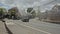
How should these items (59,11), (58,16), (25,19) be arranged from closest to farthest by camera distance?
1. (25,19)
2. (58,16)
3. (59,11)

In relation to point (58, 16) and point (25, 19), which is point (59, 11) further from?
point (25, 19)

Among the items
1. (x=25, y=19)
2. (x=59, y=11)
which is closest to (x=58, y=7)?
(x=59, y=11)

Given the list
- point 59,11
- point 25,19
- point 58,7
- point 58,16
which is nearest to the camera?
point 25,19

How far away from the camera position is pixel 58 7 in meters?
77.9

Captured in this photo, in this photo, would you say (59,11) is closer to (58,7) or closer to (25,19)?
(58,7)

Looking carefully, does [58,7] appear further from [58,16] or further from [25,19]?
[25,19]

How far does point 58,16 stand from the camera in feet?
219

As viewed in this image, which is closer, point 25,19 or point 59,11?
point 25,19

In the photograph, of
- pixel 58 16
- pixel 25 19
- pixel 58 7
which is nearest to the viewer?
pixel 25 19

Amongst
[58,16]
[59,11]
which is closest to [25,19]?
[58,16]

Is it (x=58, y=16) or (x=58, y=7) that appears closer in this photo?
(x=58, y=16)

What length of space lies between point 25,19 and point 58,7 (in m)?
23.2

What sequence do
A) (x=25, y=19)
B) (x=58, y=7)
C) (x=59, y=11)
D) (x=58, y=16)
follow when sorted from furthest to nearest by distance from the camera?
(x=58, y=7), (x=59, y=11), (x=58, y=16), (x=25, y=19)

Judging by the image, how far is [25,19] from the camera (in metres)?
59.5
